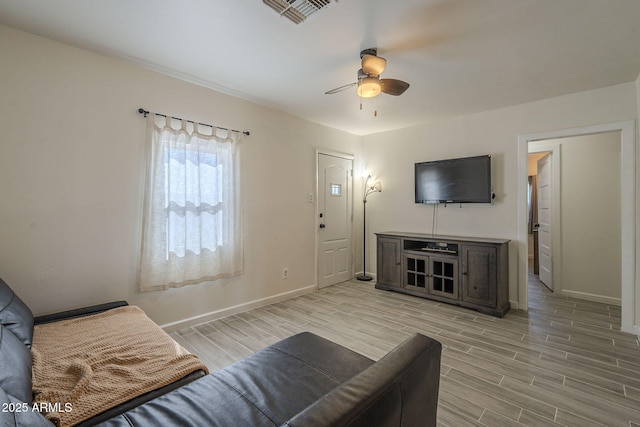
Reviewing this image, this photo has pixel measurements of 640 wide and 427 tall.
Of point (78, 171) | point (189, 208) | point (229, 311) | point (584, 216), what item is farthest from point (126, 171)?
point (584, 216)

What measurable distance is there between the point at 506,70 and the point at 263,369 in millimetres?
3273

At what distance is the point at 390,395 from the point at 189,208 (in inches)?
103

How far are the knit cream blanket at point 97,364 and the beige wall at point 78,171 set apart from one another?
0.58 meters

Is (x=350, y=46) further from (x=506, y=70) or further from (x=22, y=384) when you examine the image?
(x=22, y=384)

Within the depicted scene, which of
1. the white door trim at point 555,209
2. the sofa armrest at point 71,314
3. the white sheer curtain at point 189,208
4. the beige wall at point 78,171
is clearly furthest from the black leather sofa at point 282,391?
the white door trim at point 555,209

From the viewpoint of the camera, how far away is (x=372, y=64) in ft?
7.64

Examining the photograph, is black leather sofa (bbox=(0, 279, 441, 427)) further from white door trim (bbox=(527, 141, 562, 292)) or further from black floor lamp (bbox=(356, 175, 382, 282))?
white door trim (bbox=(527, 141, 562, 292))

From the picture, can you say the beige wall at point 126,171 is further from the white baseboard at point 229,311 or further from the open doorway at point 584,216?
the open doorway at point 584,216

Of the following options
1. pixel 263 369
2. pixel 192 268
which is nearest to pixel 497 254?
pixel 263 369

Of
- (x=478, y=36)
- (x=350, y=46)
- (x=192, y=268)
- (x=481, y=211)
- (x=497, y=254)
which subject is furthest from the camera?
(x=481, y=211)

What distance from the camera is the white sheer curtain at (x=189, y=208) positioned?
8.71 feet

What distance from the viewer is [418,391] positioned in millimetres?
1037

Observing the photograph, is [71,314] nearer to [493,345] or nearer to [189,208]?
[189,208]

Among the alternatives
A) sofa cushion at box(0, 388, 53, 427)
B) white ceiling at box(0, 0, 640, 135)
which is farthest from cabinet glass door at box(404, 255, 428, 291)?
sofa cushion at box(0, 388, 53, 427)
